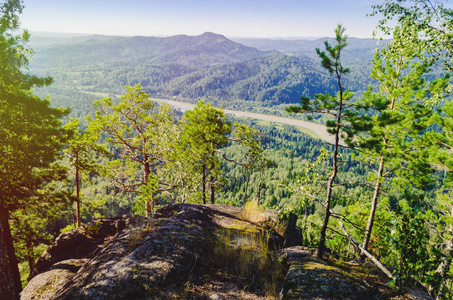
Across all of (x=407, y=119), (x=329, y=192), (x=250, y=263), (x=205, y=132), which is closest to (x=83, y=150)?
(x=205, y=132)

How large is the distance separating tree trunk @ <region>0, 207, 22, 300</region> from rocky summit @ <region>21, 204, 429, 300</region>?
1.54m

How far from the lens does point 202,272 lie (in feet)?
19.3

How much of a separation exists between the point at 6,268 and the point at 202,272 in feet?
30.7

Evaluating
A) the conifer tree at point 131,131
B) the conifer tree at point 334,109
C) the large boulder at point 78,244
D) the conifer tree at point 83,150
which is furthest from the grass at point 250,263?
the conifer tree at point 83,150

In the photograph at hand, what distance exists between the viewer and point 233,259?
6.58 meters

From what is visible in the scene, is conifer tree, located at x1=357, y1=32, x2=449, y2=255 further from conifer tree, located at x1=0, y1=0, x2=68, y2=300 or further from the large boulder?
conifer tree, located at x1=0, y1=0, x2=68, y2=300

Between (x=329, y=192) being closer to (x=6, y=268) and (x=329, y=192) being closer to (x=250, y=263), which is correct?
(x=250, y=263)

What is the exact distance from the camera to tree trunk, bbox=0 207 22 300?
8.95 m

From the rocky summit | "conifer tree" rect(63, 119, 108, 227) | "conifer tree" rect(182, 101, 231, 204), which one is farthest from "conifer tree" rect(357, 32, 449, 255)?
"conifer tree" rect(63, 119, 108, 227)

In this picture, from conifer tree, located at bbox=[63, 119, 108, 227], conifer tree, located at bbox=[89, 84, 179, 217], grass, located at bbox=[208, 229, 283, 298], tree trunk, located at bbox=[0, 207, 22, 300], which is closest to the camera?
grass, located at bbox=[208, 229, 283, 298]

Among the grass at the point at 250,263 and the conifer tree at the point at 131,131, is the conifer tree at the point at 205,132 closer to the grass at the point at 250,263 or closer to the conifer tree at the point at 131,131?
the conifer tree at the point at 131,131

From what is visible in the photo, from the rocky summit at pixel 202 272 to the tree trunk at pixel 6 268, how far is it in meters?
1.54

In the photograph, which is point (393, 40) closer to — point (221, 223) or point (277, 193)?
point (221, 223)

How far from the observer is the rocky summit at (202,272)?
188 inches
